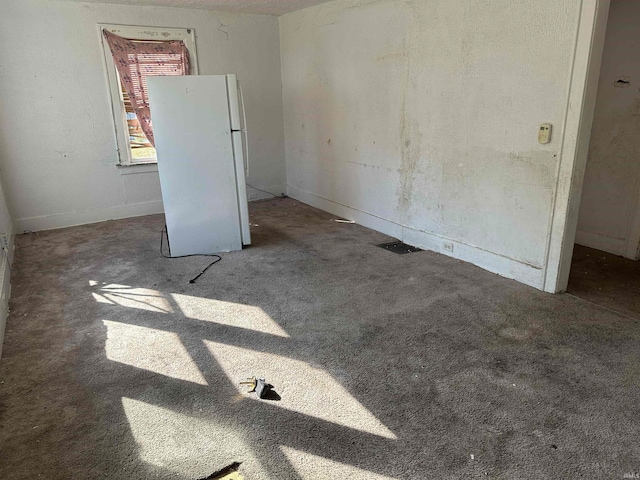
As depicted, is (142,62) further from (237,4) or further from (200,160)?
(200,160)

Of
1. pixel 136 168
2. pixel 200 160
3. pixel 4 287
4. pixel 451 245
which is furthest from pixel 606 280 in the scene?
pixel 136 168

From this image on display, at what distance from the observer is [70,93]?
198 inches

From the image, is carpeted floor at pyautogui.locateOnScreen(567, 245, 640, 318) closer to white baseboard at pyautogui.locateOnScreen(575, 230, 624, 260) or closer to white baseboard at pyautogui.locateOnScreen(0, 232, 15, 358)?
white baseboard at pyautogui.locateOnScreen(575, 230, 624, 260)

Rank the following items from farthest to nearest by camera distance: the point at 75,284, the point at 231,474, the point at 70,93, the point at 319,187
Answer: the point at 319,187 → the point at 70,93 → the point at 75,284 → the point at 231,474

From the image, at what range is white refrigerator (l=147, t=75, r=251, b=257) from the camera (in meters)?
3.84

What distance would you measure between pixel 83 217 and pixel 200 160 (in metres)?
2.30

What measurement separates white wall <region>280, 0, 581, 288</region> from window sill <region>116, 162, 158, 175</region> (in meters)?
2.16

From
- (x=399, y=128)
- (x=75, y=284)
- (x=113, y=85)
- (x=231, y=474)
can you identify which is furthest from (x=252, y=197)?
(x=231, y=474)

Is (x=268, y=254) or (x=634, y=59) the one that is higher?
(x=634, y=59)

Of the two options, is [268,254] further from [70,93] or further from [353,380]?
[70,93]

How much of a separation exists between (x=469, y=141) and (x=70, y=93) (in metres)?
4.38

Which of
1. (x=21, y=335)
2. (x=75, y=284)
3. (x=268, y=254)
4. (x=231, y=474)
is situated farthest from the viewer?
(x=268, y=254)

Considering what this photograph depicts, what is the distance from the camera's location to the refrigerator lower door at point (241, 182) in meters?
4.08

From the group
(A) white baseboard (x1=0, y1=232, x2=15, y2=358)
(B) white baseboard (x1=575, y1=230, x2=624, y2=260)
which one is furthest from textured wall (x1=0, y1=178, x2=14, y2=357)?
(B) white baseboard (x1=575, y1=230, x2=624, y2=260)
